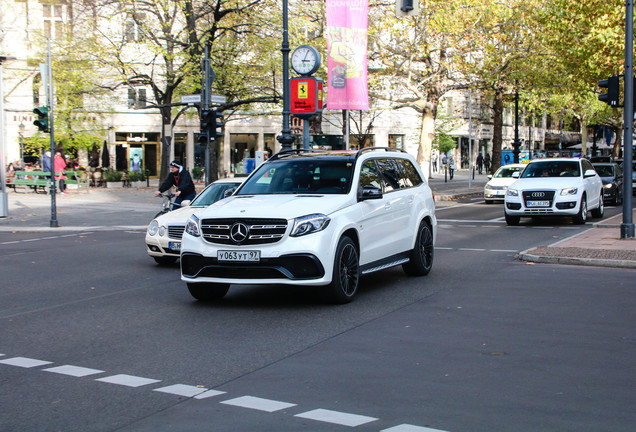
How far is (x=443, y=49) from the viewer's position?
36.8 metres

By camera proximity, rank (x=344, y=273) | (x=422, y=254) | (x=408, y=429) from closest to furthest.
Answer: (x=408, y=429) < (x=344, y=273) < (x=422, y=254)

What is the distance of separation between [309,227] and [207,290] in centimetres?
158

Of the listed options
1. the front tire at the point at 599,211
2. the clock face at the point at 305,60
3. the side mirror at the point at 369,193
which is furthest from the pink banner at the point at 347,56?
the side mirror at the point at 369,193

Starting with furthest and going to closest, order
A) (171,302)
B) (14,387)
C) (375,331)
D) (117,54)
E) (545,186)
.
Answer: (117,54) < (545,186) < (171,302) < (375,331) < (14,387)

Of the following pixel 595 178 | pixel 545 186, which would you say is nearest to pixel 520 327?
pixel 545 186

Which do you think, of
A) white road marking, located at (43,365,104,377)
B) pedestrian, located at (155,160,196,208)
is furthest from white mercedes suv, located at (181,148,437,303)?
pedestrian, located at (155,160,196,208)

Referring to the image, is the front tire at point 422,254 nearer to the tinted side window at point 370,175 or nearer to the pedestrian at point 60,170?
the tinted side window at point 370,175

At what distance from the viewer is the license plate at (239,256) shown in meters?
8.95

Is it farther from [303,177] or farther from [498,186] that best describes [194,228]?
[498,186]

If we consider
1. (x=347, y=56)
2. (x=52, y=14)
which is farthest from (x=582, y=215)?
(x=52, y=14)

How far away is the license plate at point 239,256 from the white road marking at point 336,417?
380cm

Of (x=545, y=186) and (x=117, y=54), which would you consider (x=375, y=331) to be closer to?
(x=545, y=186)

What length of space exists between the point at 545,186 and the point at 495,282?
1037cm

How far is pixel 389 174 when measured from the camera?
11.2 m
